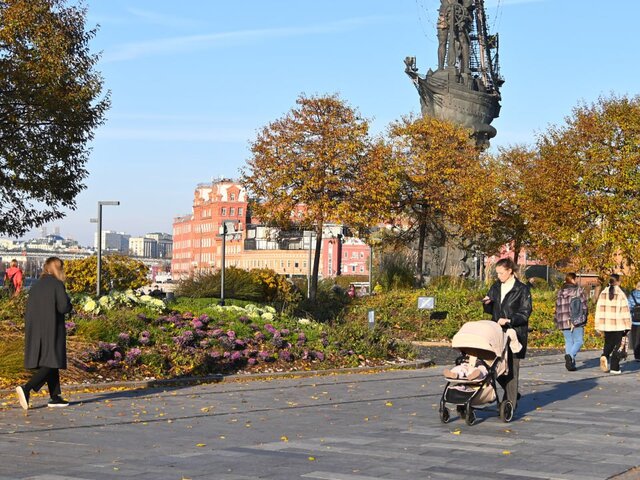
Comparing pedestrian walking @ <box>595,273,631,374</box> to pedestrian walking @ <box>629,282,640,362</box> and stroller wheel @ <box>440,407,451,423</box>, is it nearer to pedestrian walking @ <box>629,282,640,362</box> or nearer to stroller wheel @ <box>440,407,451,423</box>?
pedestrian walking @ <box>629,282,640,362</box>

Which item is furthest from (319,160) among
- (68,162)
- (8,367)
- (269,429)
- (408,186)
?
(269,429)

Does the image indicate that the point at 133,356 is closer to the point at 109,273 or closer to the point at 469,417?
the point at 469,417

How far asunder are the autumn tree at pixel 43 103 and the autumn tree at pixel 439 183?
20.8m

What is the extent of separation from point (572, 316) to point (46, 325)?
36.1ft

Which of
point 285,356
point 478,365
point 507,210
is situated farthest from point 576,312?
point 507,210

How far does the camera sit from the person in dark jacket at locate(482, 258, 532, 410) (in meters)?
12.3

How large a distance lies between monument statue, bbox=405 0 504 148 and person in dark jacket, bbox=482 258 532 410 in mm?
50502

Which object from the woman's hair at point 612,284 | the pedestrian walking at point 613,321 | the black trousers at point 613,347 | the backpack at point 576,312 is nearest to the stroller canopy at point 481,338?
the pedestrian walking at point 613,321

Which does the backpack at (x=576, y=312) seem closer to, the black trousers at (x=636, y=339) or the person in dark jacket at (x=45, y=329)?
the black trousers at (x=636, y=339)

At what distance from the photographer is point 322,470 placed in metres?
8.73

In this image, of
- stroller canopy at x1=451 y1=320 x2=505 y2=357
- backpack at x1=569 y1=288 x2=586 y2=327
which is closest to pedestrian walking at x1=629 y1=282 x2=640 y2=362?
backpack at x1=569 y1=288 x2=586 y2=327

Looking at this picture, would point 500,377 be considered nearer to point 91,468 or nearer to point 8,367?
point 91,468

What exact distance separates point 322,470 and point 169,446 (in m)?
1.75

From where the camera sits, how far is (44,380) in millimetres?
12547
